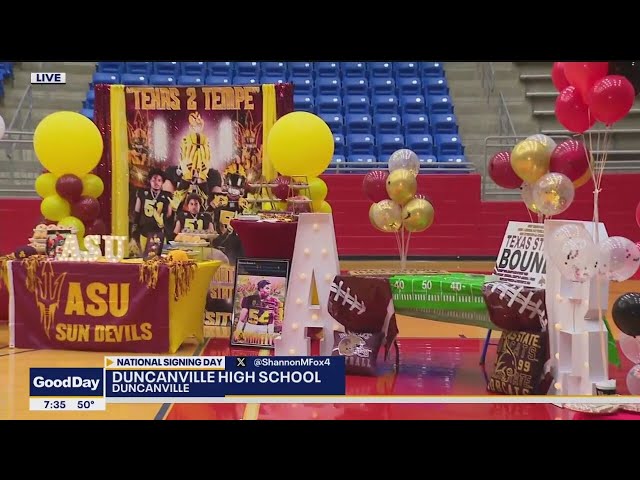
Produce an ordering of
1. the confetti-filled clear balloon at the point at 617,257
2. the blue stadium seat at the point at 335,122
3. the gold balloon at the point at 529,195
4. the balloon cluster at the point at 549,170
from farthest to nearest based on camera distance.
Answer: the blue stadium seat at the point at 335,122 → the gold balloon at the point at 529,195 → the balloon cluster at the point at 549,170 → the confetti-filled clear balloon at the point at 617,257

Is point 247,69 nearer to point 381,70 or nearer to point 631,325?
point 381,70

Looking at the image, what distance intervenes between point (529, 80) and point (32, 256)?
9.42 metres

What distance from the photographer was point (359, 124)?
462 inches

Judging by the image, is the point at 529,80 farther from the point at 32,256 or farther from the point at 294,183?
the point at 32,256

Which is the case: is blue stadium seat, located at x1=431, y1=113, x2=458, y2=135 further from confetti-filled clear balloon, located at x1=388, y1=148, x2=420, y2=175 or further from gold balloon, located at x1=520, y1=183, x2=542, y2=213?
gold balloon, located at x1=520, y1=183, x2=542, y2=213

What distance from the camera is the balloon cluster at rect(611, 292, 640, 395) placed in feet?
14.2

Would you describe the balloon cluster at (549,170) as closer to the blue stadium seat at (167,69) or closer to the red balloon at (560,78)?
the red balloon at (560,78)

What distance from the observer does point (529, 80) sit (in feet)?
42.8

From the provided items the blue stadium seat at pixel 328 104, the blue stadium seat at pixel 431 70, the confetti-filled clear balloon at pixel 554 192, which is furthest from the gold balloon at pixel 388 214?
the blue stadium seat at pixel 431 70

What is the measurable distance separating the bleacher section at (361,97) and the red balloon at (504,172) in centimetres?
538

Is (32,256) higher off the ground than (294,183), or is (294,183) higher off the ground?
(294,183)

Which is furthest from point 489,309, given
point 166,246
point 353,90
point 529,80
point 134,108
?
point 529,80

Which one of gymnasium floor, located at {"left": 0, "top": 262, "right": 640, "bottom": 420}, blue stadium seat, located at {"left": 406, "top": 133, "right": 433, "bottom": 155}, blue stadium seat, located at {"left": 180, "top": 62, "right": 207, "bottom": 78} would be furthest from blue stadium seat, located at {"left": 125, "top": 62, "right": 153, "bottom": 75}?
gymnasium floor, located at {"left": 0, "top": 262, "right": 640, "bottom": 420}

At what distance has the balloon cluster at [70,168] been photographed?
656cm
